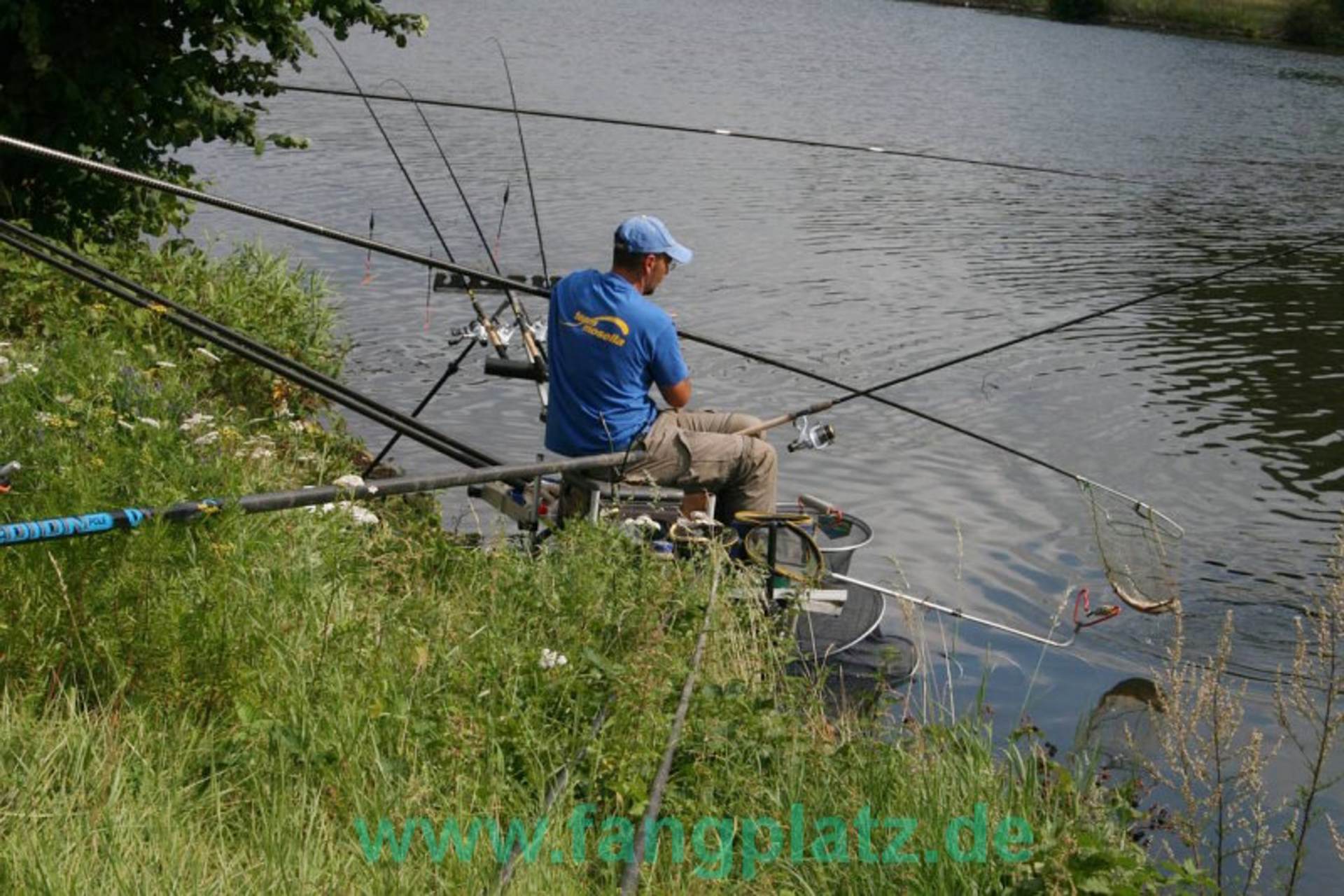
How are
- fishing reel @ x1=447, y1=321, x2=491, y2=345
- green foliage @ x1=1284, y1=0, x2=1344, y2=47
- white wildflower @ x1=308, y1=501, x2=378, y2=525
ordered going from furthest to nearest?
→ 1. green foliage @ x1=1284, y1=0, x2=1344, y2=47
2. fishing reel @ x1=447, y1=321, x2=491, y2=345
3. white wildflower @ x1=308, y1=501, x2=378, y2=525

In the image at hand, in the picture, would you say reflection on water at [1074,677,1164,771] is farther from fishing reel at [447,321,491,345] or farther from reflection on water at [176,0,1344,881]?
fishing reel at [447,321,491,345]

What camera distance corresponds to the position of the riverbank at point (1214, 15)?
46.8 meters

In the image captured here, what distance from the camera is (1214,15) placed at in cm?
4897

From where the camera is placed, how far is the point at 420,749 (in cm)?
411

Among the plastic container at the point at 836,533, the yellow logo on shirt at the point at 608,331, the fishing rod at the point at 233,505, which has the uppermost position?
the fishing rod at the point at 233,505

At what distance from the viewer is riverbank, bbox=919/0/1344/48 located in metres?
46.8

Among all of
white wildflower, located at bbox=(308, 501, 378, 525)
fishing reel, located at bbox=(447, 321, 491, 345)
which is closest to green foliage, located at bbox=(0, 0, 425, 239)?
fishing reel, located at bbox=(447, 321, 491, 345)

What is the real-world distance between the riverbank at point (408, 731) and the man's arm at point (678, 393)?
39.4 inches

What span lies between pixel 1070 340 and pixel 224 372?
848 cm

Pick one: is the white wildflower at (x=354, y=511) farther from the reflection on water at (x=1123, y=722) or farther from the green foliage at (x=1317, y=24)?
the green foliage at (x=1317, y=24)

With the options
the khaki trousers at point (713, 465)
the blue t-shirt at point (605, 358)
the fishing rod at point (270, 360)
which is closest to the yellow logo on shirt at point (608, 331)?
the blue t-shirt at point (605, 358)

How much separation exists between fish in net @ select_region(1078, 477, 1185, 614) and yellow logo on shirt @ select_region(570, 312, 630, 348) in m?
2.85

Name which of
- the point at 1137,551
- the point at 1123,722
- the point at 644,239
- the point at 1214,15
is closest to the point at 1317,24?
the point at 1214,15

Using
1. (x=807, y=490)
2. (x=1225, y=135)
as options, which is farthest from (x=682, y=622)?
(x=1225, y=135)
